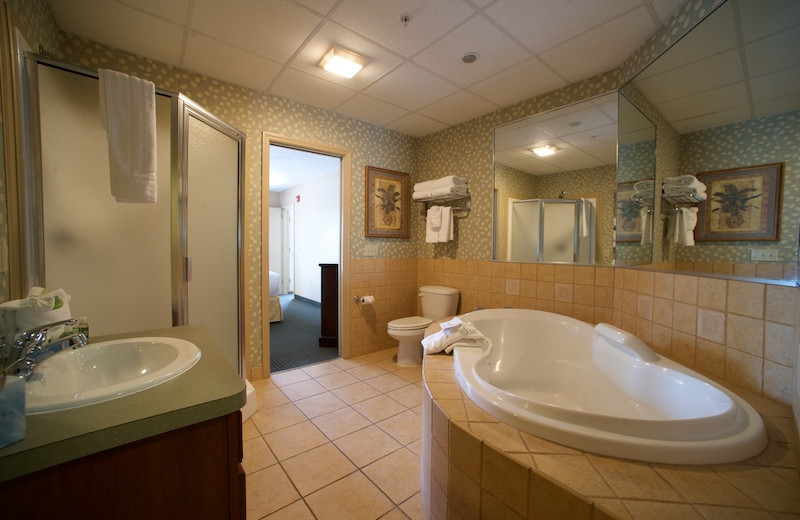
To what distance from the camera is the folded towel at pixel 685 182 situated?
144 cm

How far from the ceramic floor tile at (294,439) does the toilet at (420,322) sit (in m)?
1.04

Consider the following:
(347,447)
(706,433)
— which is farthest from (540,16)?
(347,447)

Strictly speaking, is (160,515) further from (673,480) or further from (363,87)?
(363,87)

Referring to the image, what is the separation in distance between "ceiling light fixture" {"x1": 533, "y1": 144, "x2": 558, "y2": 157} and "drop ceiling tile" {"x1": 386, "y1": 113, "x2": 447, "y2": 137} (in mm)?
980

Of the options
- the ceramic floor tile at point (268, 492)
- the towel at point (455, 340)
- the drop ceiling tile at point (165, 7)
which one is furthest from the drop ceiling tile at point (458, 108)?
the ceramic floor tile at point (268, 492)

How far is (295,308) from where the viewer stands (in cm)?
529

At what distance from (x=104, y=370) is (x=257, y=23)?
1.76m

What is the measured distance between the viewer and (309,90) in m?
2.27

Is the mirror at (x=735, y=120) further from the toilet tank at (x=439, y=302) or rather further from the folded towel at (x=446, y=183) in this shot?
the toilet tank at (x=439, y=302)

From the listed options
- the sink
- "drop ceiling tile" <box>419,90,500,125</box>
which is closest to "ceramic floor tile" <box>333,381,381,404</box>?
the sink

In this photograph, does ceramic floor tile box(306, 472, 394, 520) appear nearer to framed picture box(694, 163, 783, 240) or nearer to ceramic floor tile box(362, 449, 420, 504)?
ceramic floor tile box(362, 449, 420, 504)

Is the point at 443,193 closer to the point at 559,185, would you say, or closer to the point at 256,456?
the point at 559,185

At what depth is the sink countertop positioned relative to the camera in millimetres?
522

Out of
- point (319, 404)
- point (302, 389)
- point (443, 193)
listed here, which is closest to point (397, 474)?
point (319, 404)
